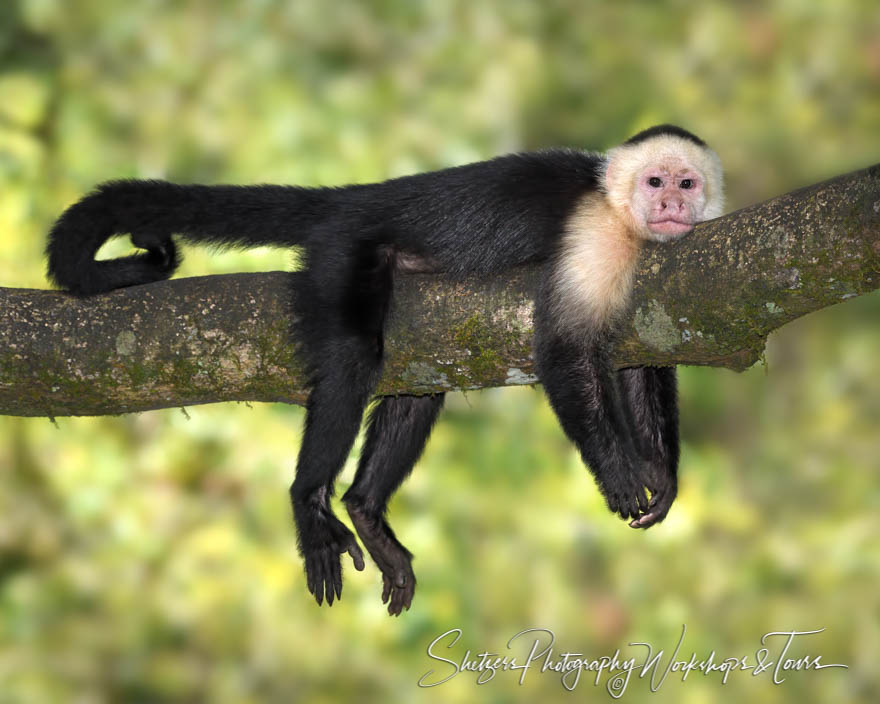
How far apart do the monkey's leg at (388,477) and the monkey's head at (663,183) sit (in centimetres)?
101

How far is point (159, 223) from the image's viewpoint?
10.8ft

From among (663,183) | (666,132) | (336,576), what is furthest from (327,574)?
(666,132)

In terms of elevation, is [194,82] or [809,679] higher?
[194,82]

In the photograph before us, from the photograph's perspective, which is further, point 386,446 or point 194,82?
point 194,82

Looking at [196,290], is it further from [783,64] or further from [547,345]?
→ [783,64]

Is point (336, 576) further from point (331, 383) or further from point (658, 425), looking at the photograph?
point (658, 425)

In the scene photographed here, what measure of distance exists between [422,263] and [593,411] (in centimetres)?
75

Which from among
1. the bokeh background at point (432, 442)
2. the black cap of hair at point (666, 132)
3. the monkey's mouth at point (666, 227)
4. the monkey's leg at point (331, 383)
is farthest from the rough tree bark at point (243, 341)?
the bokeh background at point (432, 442)

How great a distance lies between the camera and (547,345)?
113 inches

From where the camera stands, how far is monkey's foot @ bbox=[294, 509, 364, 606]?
3.07 metres

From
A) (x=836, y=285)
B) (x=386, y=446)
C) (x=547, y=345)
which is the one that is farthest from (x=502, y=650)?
(x=836, y=285)

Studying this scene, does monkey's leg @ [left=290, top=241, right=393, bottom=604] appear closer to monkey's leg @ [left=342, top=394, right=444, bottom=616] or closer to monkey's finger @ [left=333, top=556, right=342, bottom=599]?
monkey's finger @ [left=333, top=556, right=342, bottom=599]

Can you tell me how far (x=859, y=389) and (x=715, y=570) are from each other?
1.57m

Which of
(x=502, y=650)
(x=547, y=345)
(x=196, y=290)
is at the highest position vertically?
(x=196, y=290)
